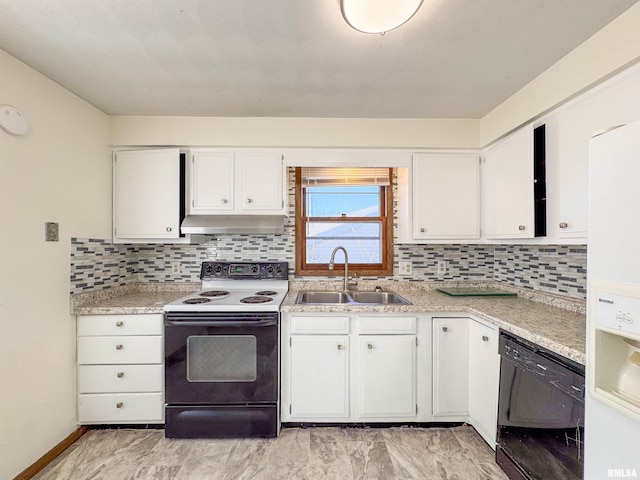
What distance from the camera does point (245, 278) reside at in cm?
257

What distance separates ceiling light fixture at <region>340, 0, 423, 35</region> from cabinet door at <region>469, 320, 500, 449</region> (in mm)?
1668

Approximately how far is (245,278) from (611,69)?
254 centimetres

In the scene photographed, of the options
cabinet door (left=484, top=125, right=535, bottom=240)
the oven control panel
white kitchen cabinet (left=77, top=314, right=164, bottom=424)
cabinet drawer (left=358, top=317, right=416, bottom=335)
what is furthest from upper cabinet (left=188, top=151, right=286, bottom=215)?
cabinet door (left=484, top=125, right=535, bottom=240)

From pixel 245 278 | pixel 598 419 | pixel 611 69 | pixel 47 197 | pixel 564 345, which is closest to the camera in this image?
pixel 598 419

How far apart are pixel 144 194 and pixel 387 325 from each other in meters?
2.09

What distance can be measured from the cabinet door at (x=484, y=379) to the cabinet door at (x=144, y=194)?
7.46 feet

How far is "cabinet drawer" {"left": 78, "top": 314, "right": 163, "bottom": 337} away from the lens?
6.63ft

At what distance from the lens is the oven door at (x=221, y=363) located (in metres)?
1.96

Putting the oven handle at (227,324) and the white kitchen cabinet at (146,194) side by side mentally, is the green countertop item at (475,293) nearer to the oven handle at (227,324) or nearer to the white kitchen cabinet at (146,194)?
the oven handle at (227,324)

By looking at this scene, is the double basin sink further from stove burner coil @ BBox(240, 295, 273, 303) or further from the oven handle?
the oven handle

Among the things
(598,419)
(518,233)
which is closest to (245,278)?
(518,233)

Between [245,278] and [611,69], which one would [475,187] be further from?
[245,278]

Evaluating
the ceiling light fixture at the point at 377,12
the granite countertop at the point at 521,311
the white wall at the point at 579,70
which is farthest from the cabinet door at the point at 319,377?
the white wall at the point at 579,70

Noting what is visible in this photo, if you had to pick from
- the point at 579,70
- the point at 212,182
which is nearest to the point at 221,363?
the point at 212,182
